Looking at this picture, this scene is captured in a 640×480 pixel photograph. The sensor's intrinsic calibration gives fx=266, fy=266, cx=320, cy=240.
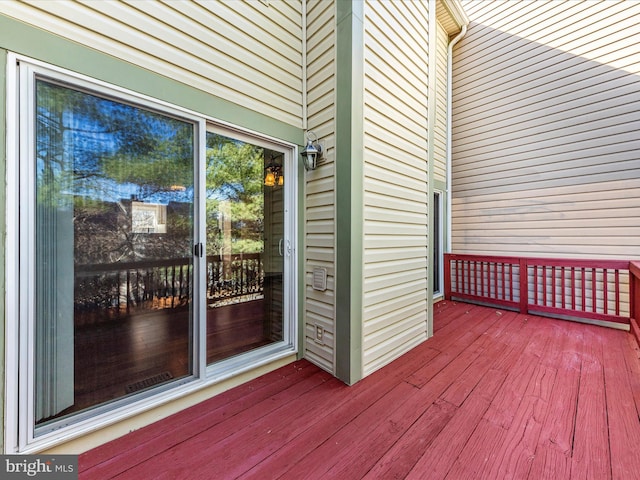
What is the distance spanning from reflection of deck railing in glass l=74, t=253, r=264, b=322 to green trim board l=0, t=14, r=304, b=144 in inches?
45.2

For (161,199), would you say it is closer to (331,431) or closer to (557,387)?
(331,431)

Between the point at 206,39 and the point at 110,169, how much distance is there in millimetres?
1238

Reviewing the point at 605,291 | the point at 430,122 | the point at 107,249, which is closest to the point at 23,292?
the point at 107,249

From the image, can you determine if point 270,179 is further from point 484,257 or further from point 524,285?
point 524,285

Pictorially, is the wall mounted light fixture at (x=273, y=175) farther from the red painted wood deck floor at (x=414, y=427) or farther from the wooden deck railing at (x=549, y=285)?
the wooden deck railing at (x=549, y=285)

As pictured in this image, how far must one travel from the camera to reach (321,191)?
2564 mm

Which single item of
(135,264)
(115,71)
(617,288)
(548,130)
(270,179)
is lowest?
(617,288)

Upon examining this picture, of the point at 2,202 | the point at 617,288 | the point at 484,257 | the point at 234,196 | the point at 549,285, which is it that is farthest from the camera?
the point at 484,257

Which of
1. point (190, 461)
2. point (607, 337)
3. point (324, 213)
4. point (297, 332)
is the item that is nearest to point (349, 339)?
point (297, 332)

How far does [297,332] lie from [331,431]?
1059 mm

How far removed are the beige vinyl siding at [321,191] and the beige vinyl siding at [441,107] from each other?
3334mm

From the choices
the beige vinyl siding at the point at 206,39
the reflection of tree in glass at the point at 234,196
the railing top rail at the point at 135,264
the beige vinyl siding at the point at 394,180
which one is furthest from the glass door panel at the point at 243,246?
the beige vinyl siding at the point at 394,180

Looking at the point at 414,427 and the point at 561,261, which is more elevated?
the point at 561,261

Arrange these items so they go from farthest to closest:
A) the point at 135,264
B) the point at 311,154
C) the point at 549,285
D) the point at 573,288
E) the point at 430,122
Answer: the point at 549,285 < the point at 573,288 < the point at 430,122 < the point at 311,154 < the point at 135,264
